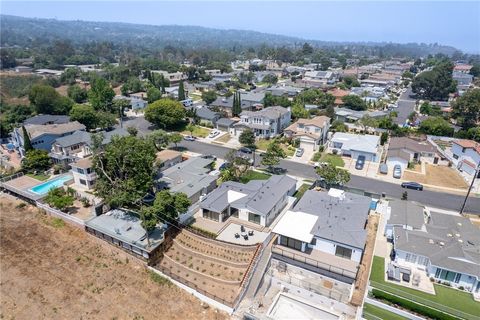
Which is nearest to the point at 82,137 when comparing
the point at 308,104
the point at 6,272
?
the point at 6,272

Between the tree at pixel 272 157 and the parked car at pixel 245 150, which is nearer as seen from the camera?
the tree at pixel 272 157

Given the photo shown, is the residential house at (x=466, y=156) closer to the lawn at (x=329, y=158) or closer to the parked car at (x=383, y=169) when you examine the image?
the parked car at (x=383, y=169)

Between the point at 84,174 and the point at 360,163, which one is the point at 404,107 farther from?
the point at 84,174

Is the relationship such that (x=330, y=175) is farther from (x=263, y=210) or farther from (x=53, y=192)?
(x=53, y=192)

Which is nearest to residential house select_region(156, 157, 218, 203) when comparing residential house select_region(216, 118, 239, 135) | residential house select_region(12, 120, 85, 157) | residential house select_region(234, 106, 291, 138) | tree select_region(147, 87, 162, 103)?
residential house select_region(234, 106, 291, 138)

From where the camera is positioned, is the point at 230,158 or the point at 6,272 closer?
the point at 6,272

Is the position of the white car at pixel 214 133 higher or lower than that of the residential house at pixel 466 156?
lower

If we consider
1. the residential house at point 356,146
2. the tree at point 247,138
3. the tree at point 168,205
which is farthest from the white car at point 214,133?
the tree at point 168,205

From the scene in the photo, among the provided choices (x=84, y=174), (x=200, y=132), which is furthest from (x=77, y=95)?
(x=84, y=174)
